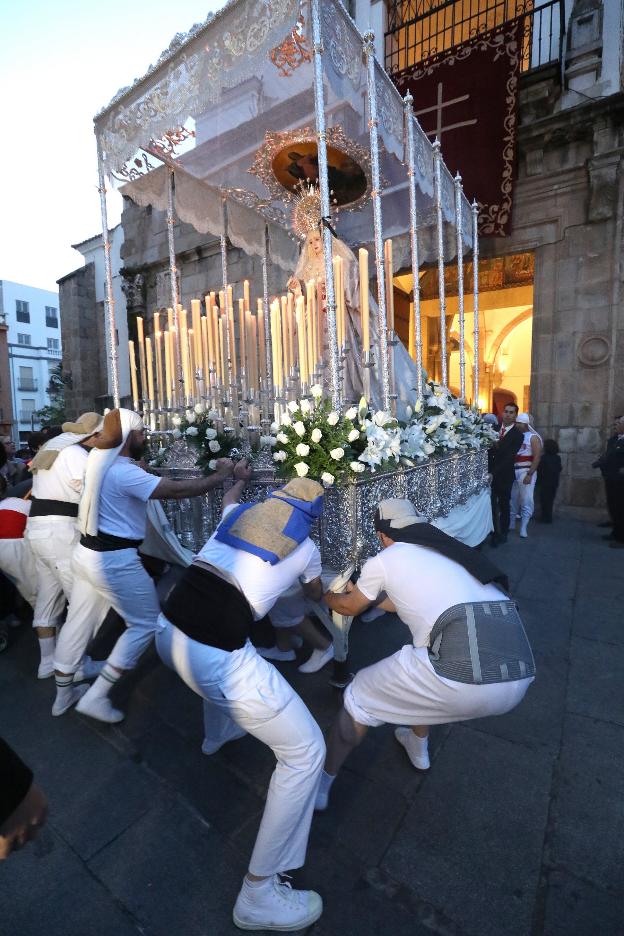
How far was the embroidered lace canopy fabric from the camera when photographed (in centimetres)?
357

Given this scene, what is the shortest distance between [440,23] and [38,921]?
45.7 ft

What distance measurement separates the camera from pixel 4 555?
3.92 metres

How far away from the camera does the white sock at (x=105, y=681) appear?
282 cm

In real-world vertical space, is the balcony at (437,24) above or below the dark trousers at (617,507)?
above

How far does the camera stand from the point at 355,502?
3.20 metres

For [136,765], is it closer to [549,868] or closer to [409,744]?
[409,744]

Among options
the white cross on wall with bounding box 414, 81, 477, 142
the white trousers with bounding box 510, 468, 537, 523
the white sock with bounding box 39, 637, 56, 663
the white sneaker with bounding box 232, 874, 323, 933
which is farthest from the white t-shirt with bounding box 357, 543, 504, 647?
the white cross on wall with bounding box 414, 81, 477, 142

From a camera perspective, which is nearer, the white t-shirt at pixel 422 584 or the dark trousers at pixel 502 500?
the white t-shirt at pixel 422 584

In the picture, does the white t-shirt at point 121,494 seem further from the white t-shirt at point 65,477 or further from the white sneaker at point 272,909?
the white sneaker at point 272,909

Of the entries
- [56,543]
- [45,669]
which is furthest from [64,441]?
[45,669]

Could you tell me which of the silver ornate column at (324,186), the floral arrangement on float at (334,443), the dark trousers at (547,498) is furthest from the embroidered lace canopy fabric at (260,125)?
the dark trousers at (547,498)

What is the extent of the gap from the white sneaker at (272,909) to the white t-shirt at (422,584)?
39.7 inches

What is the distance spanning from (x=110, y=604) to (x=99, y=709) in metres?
0.61

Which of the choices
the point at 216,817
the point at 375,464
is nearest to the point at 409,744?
the point at 216,817
